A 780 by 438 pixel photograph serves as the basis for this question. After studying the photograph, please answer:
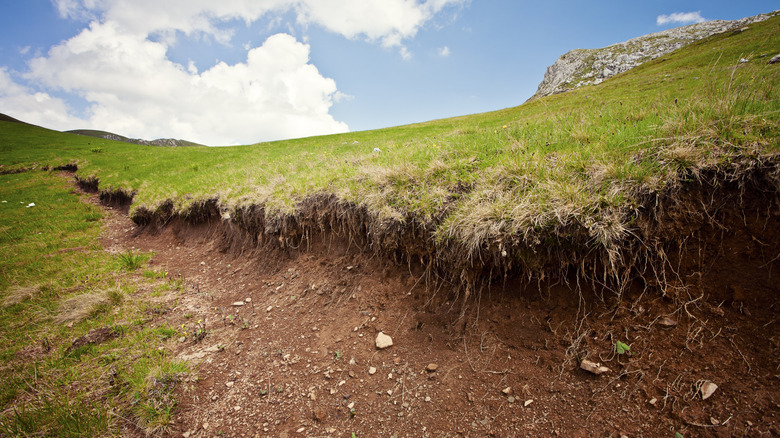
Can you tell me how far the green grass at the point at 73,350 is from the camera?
11.4ft

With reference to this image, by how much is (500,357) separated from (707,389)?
1635 mm

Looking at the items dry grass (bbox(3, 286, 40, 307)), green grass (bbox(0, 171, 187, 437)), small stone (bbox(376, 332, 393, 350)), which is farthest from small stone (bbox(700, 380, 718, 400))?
dry grass (bbox(3, 286, 40, 307))

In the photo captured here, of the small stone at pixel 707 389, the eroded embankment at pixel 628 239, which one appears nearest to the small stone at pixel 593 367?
the small stone at pixel 707 389

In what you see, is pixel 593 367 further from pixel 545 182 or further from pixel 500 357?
pixel 545 182

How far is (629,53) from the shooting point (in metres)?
81.8

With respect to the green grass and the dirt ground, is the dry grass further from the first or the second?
the dirt ground

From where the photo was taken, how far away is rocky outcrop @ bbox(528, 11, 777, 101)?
7635 cm

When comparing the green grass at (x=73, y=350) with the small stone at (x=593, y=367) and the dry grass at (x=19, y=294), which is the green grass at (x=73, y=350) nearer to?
the dry grass at (x=19, y=294)

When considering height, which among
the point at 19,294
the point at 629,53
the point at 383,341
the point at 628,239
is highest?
the point at 629,53

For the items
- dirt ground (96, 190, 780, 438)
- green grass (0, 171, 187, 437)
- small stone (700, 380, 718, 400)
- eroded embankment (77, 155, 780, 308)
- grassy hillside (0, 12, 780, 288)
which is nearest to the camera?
small stone (700, 380, 718, 400)

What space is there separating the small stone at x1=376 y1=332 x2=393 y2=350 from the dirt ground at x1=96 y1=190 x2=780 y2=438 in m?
0.05

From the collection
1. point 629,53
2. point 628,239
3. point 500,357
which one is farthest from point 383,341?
point 629,53

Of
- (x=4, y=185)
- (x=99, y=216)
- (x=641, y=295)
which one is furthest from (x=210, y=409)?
(x=4, y=185)

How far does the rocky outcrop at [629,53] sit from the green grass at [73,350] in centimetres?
8736
